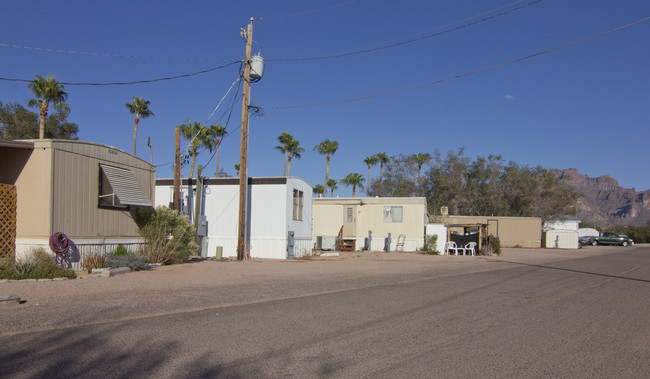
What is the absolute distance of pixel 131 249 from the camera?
15562 mm

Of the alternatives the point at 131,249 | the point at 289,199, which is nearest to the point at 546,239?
the point at 289,199

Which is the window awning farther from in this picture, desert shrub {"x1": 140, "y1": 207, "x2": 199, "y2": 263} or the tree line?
the tree line

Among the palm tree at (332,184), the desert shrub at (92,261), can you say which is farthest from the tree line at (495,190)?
the desert shrub at (92,261)

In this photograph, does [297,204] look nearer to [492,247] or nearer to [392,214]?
[392,214]

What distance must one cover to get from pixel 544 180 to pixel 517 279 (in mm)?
41152

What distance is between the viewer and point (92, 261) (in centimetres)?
1324

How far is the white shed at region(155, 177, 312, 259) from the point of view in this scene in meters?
21.5

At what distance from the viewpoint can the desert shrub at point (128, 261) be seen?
43.9ft

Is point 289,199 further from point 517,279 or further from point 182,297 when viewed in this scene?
point 182,297

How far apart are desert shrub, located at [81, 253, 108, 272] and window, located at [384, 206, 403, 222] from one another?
67.1 ft

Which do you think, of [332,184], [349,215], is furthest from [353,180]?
[349,215]

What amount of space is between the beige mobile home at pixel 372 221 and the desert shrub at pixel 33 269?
2086 centimetres

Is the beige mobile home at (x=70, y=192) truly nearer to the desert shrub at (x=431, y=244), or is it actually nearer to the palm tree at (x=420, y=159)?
the desert shrub at (x=431, y=244)

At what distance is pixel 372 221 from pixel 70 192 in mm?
21173
